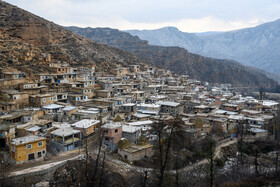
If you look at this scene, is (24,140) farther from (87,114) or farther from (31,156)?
(87,114)

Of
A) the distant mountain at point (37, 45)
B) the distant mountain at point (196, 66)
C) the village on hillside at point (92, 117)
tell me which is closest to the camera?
the village on hillside at point (92, 117)

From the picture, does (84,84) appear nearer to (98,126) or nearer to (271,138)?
(98,126)

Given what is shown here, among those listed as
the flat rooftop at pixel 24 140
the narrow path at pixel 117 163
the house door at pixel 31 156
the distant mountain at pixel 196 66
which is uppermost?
the distant mountain at pixel 196 66

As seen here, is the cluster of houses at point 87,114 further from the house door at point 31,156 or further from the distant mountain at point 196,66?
the distant mountain at point 196,66

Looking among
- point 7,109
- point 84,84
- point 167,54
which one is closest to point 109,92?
point 84,84

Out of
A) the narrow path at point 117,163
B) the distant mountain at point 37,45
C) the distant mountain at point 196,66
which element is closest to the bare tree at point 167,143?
the narrow path at point 117,163

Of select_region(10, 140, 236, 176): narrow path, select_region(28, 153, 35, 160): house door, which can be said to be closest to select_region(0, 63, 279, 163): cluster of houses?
select_region(28, 153, 35, 160): house door
